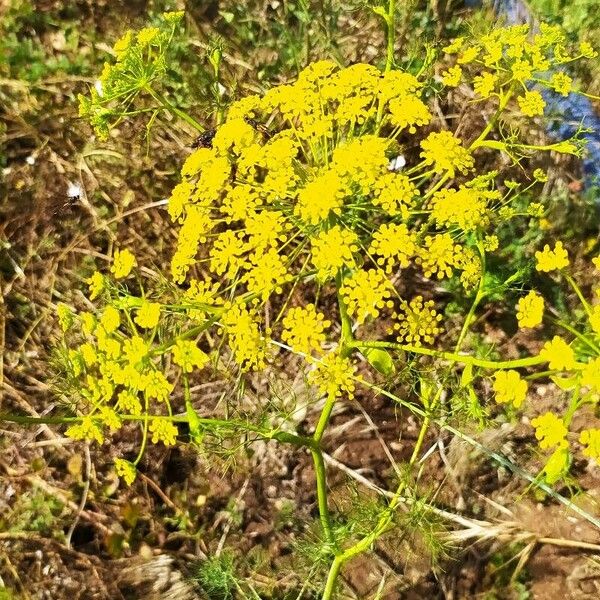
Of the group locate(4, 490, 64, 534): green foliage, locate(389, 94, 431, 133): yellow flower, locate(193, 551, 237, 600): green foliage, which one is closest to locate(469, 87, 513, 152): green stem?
locate(389, 94, 431, 133): yellow flower

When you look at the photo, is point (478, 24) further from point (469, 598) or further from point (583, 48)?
point (469, 598)

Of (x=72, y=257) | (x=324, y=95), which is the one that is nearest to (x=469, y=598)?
(x=324, y=95)

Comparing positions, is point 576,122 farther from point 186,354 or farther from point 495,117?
point 186,354

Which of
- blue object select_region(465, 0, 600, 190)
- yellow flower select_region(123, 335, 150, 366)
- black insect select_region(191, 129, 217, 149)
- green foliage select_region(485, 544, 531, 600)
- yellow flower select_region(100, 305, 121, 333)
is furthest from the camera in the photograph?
blue object select_region(465, 0, 600, 190)

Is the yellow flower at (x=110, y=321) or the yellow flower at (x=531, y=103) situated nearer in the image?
the yellow flower at (x=110, y=321)

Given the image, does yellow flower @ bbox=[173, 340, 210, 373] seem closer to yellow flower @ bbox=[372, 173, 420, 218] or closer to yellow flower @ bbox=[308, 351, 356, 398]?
yellow flower @ bbox=[308, 351, 356, 398]

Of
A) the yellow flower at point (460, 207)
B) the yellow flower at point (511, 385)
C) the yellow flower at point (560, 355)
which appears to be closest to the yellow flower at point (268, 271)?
the yellow flower at point (460, 207)

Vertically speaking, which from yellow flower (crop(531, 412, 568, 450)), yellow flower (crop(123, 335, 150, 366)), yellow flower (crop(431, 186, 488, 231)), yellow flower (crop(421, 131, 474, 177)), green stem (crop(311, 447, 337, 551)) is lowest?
green stem (crop(311, 447, 337, 551))

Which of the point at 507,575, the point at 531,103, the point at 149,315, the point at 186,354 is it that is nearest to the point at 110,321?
the point at 149,315

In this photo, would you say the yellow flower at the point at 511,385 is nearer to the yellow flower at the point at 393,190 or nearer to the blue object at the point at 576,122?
the yellow flower at the point at 393,190

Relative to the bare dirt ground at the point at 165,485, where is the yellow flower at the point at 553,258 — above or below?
above

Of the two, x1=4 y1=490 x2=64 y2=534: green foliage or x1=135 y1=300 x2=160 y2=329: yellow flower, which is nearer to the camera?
x1=135 y1=300 x2=160 y2=329: yellow flower
